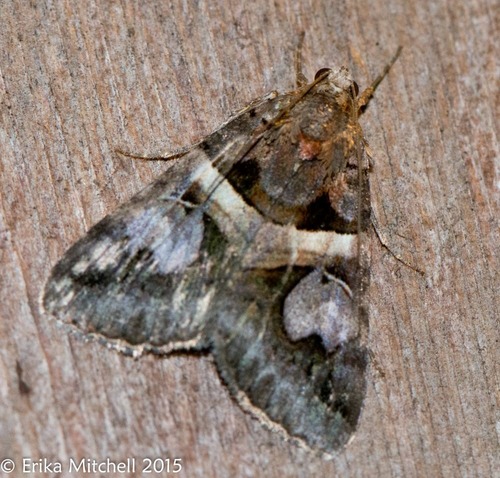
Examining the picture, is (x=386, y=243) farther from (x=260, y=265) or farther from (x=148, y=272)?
(x=148, y=272)

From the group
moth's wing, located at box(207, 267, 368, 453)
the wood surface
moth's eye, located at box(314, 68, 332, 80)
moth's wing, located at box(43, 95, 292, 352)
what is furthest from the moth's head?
moth's wing, located at box(207, 267, 368, 453)

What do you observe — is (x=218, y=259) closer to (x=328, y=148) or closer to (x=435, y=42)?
(x=328, y=148)

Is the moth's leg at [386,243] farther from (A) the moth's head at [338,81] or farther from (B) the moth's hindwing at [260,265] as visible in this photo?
(A) the moth's head at [338,81]

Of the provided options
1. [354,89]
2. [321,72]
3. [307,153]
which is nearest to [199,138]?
[307,153]

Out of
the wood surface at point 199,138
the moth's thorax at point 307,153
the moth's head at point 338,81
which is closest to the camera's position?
the wood surface at point 199,138

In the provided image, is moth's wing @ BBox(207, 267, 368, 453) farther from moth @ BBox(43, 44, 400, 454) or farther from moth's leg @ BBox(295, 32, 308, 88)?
moth's leg @ BBox(295, 32, 308, 88)

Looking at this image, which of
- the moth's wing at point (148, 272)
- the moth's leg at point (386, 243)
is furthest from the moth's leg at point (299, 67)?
the moth's leg at point (386, 243)

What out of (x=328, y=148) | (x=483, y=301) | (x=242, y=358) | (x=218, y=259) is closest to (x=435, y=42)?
(x=328, y=148)

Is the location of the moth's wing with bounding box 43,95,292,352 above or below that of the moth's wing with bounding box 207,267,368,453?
above
